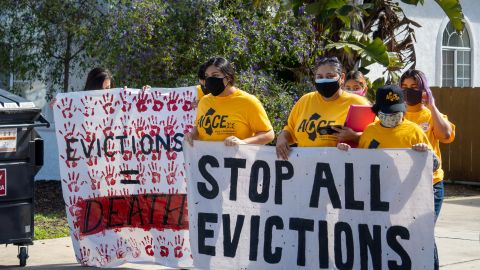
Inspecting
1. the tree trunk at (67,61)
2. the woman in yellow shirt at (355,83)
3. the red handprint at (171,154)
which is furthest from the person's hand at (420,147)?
the tree trunk at (67,61)

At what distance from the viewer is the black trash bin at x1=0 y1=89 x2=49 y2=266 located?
8.26 m

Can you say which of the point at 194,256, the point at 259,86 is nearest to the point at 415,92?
the point at 194,256

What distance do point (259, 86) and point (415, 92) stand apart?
17.1 feet

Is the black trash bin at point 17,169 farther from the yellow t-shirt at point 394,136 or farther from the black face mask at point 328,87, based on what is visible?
the yellow t-shirt at point 394,136

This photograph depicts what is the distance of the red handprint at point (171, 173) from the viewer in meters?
8.35

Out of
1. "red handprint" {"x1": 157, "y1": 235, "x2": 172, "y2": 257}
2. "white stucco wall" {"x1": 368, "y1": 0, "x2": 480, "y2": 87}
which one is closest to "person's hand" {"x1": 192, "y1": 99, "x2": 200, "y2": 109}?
"red handprint" {"x1": 157, "y1": 235, "x2": 172, "y2": 257}

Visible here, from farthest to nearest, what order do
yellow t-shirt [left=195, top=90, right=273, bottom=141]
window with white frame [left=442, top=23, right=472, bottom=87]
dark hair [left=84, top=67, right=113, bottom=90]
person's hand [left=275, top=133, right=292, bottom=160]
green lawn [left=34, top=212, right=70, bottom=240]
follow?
window with white frame [left=442, top=23, right=472, bottom=87], green lawn [left=34, top=212, right=70, bottom=240], dark hair [left=84, top=67, right=113, bottom=90], yellow t-shirt [left=195, top=90, right=273, bottom=141], person's hand [left=275, top=133, right=292, bottom=160]

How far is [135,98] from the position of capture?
849 cm

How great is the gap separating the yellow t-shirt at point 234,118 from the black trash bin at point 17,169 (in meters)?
1.85

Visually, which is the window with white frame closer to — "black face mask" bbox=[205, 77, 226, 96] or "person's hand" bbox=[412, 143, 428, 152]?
"black face mask" bbox=[205, 77, 226, 96]

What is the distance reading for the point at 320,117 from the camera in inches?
268

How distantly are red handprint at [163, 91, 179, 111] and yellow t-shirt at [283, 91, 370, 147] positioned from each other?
1.77 metres

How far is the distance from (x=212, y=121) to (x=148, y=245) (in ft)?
5.04

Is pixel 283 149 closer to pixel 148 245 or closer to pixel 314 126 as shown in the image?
pixel 314 126
